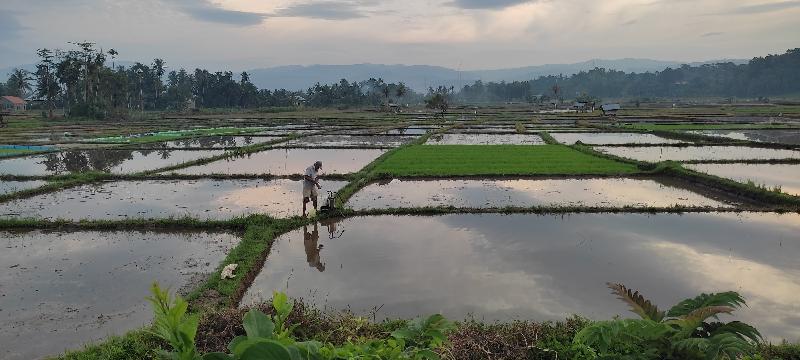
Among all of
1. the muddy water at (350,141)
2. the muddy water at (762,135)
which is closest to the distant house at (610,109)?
the muddy water at (762,135)

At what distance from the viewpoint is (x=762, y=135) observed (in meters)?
31.7

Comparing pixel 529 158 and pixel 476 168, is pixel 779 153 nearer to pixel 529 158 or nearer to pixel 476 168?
pixel 529 158

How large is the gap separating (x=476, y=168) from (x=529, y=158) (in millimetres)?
3544

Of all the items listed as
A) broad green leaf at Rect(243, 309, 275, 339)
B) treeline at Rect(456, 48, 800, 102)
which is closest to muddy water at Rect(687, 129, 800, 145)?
broad green leaf at Rect(243, 309, 275, 339)

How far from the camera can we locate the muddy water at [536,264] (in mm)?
7527

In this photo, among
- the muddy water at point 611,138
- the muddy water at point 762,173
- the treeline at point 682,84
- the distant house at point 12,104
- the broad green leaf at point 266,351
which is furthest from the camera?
the treeline at point 682,84

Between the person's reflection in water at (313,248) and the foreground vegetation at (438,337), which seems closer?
the foreground vegetation at (438,337)

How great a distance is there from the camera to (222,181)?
18.4m

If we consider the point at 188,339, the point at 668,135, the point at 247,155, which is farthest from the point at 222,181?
the point at 668,135

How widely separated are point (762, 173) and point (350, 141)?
21.8 meters

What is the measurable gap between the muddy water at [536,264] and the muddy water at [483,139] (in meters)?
17.2

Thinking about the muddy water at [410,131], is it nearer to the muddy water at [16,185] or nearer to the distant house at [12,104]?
the muddy water at [16,185]

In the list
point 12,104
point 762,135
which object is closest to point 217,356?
point 762,135

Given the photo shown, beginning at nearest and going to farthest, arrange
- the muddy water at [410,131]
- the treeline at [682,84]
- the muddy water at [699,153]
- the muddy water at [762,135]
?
the muddy water at [699,153]
the muddy water at [762,135]
the muddy water at [410,131]
the treeline at [682,84]
